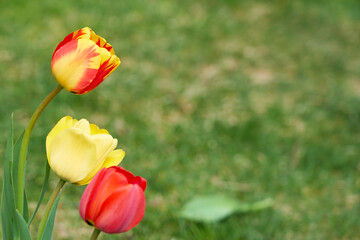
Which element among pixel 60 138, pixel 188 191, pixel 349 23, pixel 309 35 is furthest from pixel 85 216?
pixel 349 23

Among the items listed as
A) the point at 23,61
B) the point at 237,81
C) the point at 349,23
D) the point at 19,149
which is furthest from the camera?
the point at 349,23

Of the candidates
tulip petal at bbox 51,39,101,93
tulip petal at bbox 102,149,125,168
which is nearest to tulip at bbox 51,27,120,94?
tulip petal at bbox 51,39,101,93

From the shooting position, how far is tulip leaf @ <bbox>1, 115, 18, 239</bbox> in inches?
34.4

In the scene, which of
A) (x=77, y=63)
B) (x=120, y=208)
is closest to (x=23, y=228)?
(x=120, y=208)

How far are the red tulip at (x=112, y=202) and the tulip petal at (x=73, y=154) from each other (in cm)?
3

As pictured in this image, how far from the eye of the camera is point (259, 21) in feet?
14.2

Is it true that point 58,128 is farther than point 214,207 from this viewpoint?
No

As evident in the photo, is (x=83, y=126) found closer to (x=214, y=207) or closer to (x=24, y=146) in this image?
(x=24, y=146)

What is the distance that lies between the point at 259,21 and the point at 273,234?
2834 mm

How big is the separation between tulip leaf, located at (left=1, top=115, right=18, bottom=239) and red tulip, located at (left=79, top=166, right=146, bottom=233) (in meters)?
0.14

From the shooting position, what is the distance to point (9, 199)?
881mm

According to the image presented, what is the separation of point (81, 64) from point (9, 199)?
278mm

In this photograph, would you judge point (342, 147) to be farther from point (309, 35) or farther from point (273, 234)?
point (309, 35)

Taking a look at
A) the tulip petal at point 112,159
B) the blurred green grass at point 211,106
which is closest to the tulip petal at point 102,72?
the tulip petal at point 112,159
